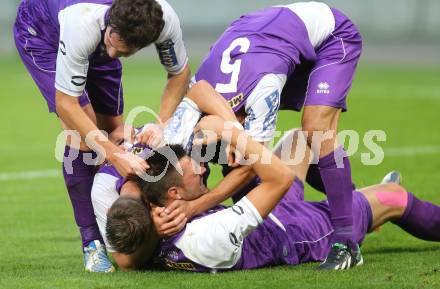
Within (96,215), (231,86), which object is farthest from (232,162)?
(96,215)

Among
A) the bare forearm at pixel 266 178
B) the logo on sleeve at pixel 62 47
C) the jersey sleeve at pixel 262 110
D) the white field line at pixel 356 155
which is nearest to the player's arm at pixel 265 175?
the bare forearm at pixel 266 178

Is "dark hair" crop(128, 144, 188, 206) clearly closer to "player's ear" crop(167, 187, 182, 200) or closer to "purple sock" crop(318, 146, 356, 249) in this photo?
"player's ear" crop(167, 187, 182, 200)

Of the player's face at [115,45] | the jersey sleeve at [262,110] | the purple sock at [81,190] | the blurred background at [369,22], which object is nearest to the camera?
the player's face at [115,45]

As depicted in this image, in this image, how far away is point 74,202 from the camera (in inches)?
281

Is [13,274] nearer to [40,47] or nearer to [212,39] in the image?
[40,47]

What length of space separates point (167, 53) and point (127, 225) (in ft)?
4.83

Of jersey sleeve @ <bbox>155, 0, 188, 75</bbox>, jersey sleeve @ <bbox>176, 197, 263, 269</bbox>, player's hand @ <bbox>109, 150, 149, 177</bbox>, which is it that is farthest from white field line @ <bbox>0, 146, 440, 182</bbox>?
jersey sleeve @ <bbox>176, 197, 263, 269</bbox>

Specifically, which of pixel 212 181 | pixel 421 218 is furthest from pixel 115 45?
pixel 212 181

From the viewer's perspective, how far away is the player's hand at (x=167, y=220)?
20.7 ft

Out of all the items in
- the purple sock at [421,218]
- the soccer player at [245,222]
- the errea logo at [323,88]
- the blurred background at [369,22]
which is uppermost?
the errea logo at [323,88]

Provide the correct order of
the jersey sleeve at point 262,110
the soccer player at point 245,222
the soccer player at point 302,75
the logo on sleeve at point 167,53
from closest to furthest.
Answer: the soccer player at point 245,222
the jersey sleeve at point 262,110
the soccer player at point 302,75
the logo on sleeve at point 167,53

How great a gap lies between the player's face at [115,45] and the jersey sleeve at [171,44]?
0.48 m

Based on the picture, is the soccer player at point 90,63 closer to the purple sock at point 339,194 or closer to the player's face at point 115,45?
the player's face at point 115,45

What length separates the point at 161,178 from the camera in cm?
639
